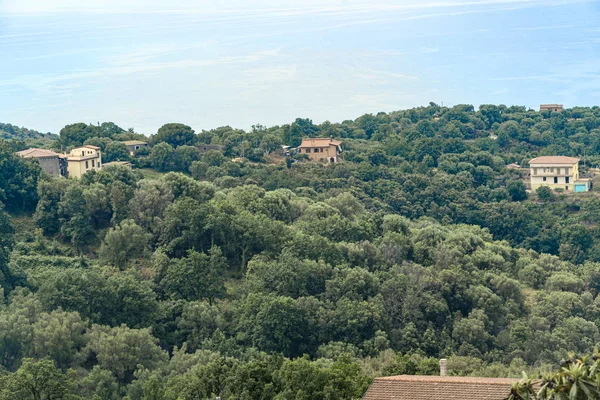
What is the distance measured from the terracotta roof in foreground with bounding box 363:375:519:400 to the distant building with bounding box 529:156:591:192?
5062cm

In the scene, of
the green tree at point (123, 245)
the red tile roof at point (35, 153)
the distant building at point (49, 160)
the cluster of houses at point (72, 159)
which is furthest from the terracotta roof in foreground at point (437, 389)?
the red tile roof at point (35, 153)

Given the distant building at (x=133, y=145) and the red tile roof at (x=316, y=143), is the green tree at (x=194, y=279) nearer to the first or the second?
the distant building at (x=133, y=145)

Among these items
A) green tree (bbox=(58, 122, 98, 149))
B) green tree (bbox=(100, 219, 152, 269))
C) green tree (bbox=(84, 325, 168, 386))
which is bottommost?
green tree (bbox=(84, 325, 168, 386))

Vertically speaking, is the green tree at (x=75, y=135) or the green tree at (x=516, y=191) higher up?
the green tree at (x=75, y=135)

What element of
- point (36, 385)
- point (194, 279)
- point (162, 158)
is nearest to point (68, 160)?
point (162, 158)

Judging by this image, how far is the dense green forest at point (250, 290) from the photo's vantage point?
95.6 feet

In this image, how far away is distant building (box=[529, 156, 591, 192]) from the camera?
68875 mm

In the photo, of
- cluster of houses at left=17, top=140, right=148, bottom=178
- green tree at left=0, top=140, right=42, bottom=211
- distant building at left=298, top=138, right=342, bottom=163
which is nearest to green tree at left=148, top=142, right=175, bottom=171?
cluster of houses at left=17, top=140, right=148, bottom=178

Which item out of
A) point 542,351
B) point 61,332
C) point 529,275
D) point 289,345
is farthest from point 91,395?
point 529,275

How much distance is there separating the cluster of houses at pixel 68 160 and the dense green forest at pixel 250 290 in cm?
323

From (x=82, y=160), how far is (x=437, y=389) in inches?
1419

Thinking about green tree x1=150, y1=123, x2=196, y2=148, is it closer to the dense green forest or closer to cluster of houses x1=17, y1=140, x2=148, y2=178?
the dense green forest

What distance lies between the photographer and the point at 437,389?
792 inches

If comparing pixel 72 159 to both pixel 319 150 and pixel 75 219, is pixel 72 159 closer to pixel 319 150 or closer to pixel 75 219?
pixel 75 219
